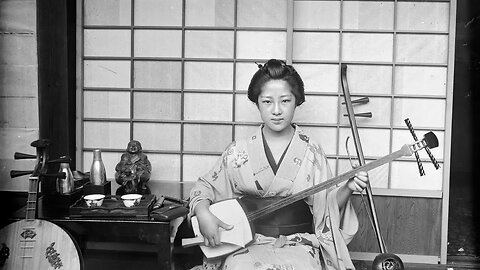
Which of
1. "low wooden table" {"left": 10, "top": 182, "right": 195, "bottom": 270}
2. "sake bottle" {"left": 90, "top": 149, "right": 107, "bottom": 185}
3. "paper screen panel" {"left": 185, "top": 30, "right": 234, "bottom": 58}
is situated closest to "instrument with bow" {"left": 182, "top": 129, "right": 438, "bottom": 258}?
"low wooden table" {"left": 10, "top": 182, "right": 195, "bottom": 270}

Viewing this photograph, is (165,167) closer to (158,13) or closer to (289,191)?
(158,13)

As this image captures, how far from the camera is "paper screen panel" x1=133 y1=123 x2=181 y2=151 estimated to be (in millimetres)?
4672

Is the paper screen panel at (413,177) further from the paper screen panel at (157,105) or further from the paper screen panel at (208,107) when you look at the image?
the paper screen panel at (157,105)

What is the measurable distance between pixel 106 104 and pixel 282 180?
1.95m

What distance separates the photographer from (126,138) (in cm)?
472

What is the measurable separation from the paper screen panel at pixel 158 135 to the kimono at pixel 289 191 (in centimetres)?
99

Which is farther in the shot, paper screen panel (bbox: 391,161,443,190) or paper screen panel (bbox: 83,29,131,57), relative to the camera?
paper screen panel (bbox: 83,29,131,57)

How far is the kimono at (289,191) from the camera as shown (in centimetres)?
339

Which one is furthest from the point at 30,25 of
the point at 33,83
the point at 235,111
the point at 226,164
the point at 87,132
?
the point at 226,164

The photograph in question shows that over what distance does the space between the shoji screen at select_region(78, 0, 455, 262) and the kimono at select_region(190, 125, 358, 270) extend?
93 centimetres

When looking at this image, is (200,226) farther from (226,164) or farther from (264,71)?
(264,71)

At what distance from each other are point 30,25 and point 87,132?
3.24 feet

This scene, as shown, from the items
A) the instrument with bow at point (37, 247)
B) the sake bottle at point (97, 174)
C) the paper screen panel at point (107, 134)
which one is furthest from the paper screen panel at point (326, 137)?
the instrument with bow at point (37, 247)

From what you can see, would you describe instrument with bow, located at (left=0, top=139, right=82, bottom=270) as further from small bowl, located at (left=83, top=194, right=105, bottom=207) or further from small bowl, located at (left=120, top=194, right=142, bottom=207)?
small bowl, located at (left=120, top=194, right=142, bottom=207)
